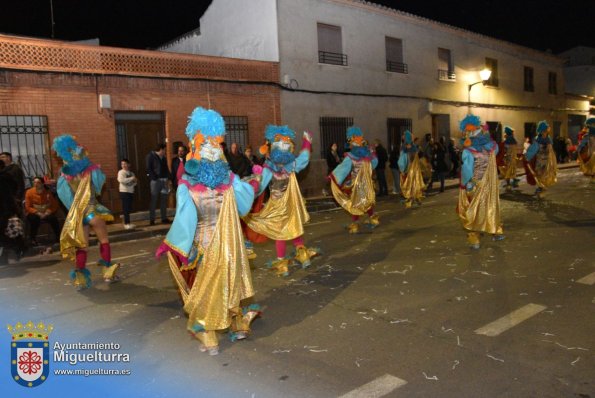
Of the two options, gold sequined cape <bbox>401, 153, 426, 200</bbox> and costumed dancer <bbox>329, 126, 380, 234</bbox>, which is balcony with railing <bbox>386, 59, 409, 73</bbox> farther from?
costumed dancer <bbox>329, 126, 380, 234</bbox>

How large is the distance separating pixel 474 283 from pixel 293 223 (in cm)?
257

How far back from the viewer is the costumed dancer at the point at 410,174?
45.2ft

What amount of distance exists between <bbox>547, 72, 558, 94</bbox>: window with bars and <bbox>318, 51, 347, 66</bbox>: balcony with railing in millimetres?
19868

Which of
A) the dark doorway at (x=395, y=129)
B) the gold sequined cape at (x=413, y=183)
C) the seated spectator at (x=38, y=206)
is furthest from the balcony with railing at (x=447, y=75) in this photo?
the seated spectator at (x=38, y=206)

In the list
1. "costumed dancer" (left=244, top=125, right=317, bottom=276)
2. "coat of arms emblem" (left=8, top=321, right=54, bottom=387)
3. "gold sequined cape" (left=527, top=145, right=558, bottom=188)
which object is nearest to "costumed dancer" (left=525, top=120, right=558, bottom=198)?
"gold sequined cape" (left=527, top=145, right=558, bottom=188)

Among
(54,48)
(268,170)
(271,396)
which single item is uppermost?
(54,48)

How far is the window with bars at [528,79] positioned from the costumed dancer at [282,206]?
2728 cm

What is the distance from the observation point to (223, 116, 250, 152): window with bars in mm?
15211

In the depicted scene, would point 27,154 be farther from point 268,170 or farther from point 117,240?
point 268,170

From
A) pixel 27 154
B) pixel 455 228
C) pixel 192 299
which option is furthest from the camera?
pixel 27 154

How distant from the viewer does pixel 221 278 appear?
4344 mm

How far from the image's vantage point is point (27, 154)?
1143 cm

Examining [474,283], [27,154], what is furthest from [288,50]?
[474,283]

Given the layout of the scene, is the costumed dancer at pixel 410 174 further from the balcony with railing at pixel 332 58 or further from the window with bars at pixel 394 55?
the window with bars at pixel 394 55
